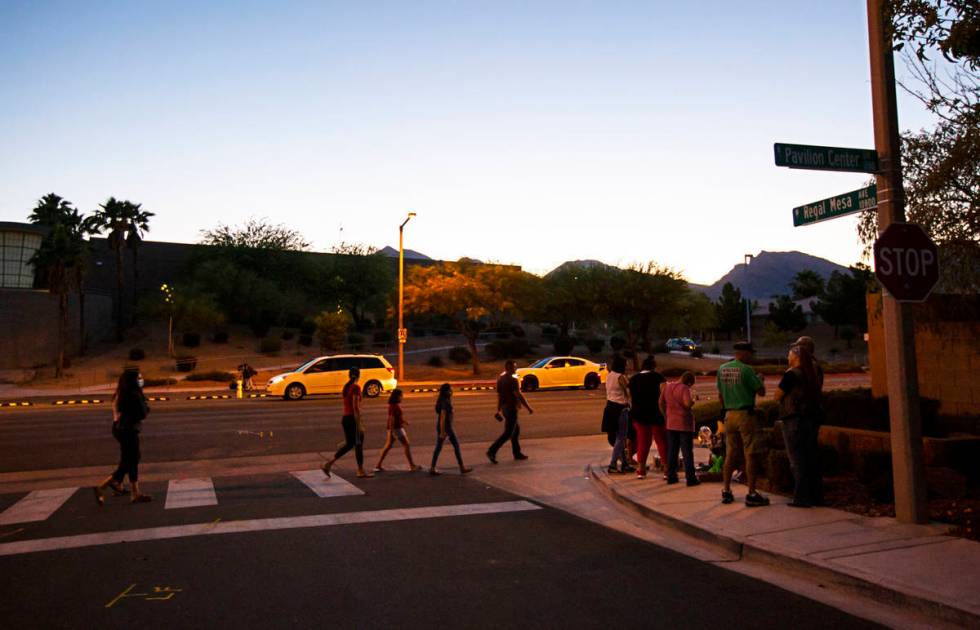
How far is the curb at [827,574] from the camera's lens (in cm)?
550

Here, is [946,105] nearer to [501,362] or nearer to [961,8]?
[961,8]

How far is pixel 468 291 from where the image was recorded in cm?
4394

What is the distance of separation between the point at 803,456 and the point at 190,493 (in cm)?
825

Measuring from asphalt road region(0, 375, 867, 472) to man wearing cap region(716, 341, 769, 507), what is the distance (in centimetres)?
890

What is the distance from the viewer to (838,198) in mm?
8789

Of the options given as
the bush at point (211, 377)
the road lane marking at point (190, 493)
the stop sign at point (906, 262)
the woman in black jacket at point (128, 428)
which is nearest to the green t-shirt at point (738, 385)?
the stop sign at point (906, 262)

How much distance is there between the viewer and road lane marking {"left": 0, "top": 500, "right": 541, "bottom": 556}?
826 centimetres

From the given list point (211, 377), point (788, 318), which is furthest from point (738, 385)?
point (788, 318)

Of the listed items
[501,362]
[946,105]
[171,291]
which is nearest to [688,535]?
[946,105]

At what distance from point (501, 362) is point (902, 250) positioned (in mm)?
47349

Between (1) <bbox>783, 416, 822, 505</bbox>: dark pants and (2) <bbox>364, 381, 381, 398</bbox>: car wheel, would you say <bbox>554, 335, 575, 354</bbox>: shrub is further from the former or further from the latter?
(1) <bbox>783, 416, 822, 505</bbox>: dark pants

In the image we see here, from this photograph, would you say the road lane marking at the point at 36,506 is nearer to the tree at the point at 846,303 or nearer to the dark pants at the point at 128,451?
the dark pants at the point at 128,451

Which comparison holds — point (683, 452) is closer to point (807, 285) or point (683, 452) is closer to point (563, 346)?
point (563, 346)

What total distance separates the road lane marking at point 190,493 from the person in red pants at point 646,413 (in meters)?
6.08
